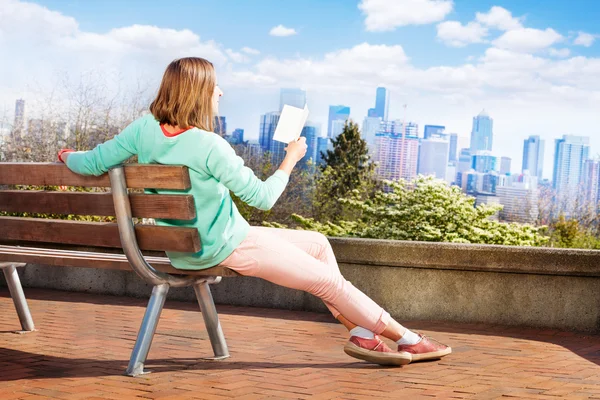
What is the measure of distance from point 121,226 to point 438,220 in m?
8.16

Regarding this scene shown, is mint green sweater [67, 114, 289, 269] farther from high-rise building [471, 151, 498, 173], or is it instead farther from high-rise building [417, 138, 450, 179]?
high-rise building [471, 151, 498, 173]

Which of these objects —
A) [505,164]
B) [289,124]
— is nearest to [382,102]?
[505,164]

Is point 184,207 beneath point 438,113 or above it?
beneath

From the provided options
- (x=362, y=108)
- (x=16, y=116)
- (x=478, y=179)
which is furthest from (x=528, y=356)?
(x=362, y=108)

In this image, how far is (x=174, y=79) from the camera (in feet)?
11.2

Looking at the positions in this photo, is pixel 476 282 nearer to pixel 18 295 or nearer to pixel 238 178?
pixel 238 178

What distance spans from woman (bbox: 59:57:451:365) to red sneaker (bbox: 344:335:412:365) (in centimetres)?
12

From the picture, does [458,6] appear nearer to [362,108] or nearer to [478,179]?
[362,108]

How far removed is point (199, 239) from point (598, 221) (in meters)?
19.0

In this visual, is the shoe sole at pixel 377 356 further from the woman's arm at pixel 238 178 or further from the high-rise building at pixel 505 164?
the high-rise building at pixel 505 164

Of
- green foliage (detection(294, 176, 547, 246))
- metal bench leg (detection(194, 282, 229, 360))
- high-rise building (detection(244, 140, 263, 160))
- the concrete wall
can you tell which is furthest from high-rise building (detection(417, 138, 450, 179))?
metal bench leg (detection(194, 282, 229, 360))

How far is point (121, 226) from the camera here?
340 centimetres

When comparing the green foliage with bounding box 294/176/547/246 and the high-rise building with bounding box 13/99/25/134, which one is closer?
the green foliage with bounding box 294/176/547/246

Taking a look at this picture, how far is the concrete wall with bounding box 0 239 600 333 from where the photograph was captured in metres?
5.12
